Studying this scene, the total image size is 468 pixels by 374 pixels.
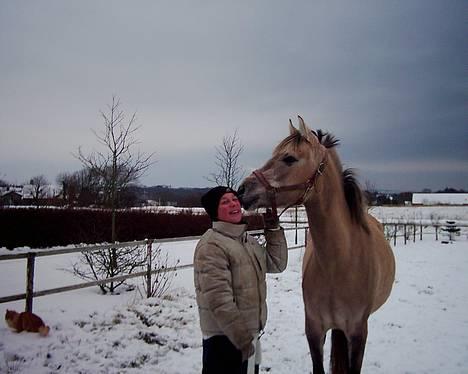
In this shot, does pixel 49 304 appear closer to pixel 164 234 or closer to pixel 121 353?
pixel 121 353

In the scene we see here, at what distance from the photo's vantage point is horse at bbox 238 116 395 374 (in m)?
2.26

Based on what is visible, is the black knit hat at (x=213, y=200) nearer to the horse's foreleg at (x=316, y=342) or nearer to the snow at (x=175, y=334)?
the horse's foreleg at (x=316, y=342)

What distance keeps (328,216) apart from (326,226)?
8cm

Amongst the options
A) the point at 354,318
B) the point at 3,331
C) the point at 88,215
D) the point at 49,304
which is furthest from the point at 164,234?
the point at 354,318

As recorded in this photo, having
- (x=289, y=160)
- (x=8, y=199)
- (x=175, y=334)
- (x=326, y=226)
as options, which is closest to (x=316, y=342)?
(x=326, y=226)

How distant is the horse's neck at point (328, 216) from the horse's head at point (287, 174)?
0.50ft

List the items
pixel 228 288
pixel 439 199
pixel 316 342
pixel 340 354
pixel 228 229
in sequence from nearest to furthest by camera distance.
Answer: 1. pixel 228 288
2. pixel 228 229
3. pixel 316 342
4. pixel 340 354
5. pixel 439 199

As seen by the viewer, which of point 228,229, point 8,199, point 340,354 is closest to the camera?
point 228,229

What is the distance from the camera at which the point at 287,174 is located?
7.45 feet

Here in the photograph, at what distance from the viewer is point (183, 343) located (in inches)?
171

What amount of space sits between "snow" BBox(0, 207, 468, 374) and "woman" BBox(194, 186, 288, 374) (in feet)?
6.47

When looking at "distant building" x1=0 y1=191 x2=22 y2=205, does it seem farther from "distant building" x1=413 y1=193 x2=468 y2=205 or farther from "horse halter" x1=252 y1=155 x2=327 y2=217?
"distant building" x1=413 y1=193 x2=468 y2=205

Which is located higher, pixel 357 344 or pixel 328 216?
pixel 328 216

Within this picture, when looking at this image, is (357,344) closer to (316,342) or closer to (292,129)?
(316,342)
